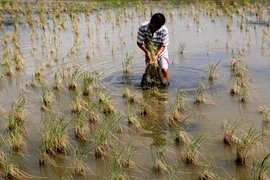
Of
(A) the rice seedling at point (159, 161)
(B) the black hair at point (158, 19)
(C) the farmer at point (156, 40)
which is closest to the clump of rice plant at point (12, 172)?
(A) the rice seedling at point (159, 161)

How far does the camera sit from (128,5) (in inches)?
804

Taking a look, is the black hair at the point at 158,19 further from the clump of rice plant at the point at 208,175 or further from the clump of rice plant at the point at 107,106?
the clump of rice plant at the point at 208,175

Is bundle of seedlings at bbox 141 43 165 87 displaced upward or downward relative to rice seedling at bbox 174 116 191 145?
upward

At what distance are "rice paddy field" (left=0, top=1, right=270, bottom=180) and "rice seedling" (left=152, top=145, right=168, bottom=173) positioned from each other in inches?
0.4

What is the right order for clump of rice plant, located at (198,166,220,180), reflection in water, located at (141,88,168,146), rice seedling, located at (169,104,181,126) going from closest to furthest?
clump of rice plant, located at (198,166,220,180) < reflection in water, located at (141,88,168,146) < rice seedling, located at (169,104,181,126)

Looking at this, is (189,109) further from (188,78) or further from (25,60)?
(25,60)

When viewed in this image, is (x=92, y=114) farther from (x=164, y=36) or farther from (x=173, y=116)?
(x=164, y=36)

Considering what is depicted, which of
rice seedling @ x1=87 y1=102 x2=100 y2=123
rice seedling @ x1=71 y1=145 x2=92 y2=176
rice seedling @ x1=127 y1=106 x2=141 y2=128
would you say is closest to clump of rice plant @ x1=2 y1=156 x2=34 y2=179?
rice seedling @ x1=71 y1=145 x2=92 y2=176

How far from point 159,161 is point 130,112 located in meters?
1.44

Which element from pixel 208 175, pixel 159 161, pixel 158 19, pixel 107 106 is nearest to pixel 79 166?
pixel 159 161

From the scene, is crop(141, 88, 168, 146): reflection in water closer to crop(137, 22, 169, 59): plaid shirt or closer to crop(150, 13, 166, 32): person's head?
crop(137, 22, 169, 59): plaid shirt

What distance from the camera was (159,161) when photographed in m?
4.02

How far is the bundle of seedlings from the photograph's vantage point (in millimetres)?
6773

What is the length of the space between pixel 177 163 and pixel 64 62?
203 inches
